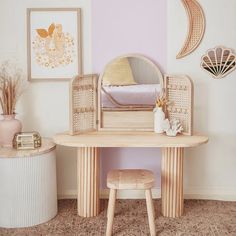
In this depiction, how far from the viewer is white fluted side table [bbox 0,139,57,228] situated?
2.77 m

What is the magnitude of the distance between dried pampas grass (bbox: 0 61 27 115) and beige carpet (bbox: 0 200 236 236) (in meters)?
0.83

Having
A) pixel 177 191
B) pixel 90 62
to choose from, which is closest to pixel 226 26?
pixel 90 62

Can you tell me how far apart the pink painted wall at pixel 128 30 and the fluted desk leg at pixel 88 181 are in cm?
64

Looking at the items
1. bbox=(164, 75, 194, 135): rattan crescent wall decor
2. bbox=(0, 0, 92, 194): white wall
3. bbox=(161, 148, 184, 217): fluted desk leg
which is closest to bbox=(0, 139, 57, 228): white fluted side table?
bbox=(0, 0, 92, 194): white wall

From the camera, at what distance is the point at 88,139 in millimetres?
2869

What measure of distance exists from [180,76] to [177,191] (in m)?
0.80

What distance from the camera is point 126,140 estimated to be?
111 inches

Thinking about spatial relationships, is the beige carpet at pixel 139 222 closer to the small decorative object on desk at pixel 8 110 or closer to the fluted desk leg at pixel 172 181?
the fluted desk leg at pixel 172 181

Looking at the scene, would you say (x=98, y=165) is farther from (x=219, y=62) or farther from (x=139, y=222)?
(x=219, y=62)

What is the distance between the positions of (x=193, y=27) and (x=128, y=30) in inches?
18.6

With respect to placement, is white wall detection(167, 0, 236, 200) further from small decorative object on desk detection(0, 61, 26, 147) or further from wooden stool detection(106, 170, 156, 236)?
small decorative object on desk detection(0, 61, 26, 147)

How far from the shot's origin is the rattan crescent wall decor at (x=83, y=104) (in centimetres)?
303

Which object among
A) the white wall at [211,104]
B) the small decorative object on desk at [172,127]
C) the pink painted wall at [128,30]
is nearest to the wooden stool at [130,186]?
the small decorative object on desk at [172,127]

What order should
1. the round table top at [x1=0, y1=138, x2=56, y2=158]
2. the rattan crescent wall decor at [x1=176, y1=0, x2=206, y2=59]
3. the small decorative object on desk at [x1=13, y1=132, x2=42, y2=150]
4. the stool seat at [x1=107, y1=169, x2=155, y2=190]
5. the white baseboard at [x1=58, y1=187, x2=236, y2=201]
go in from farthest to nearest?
the white baseboard at [x1=58, y1=187, x2=236, y2=201] → the rattan crescent wall decor at [x1=176, y1=0, x2=206, y2=59] → the small decorative object on desk at [x1=13, y1=132, x2=42, y2=150] → the round table top at [x1=0, y1=138, x2=56, y2=158] → the stool seat at [x1=107, y1=169, x2=155, y2=190]
